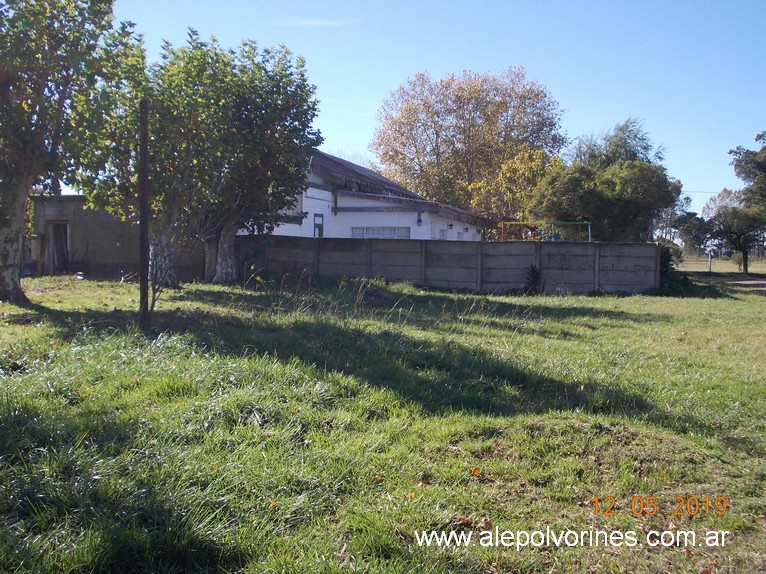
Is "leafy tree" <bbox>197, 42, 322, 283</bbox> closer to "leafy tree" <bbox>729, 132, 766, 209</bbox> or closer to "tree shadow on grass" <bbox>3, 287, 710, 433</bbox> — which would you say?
"tree shadow on grass" <bbox>3, 287, 710, 433</bbox>

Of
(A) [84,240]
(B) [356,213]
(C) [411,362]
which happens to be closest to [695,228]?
(B) [356,213]

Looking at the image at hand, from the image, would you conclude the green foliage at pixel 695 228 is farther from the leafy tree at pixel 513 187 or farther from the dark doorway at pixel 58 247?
the dark doorway at pixel 58 247

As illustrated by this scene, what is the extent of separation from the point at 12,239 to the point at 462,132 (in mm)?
31480

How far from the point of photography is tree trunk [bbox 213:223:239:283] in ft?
55.2

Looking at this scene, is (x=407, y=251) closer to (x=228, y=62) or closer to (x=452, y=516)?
(x=228, y=62)

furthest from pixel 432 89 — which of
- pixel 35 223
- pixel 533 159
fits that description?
pixel 35 223

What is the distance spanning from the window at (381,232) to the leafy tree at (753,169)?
25.2 metres

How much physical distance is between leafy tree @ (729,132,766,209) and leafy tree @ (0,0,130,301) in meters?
37.0

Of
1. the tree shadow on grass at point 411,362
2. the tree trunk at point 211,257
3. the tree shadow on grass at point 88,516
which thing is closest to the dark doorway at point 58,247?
the tree trunk at point 211,257

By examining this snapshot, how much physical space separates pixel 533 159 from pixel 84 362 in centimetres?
3093

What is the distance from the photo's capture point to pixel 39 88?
10383 millimetres

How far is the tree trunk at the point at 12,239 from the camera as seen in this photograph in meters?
10.7
